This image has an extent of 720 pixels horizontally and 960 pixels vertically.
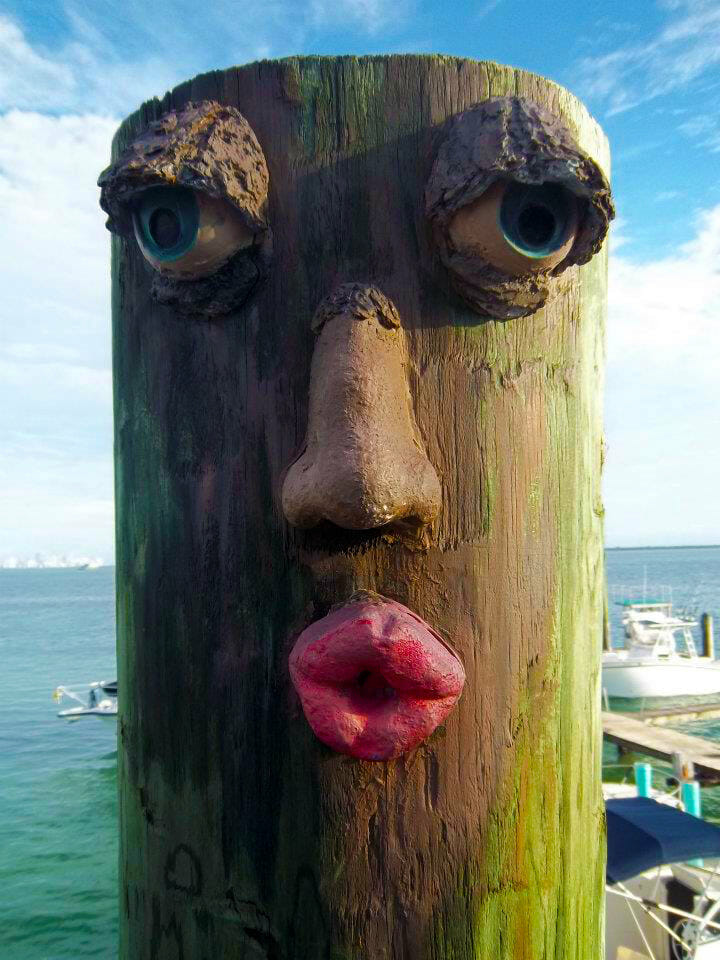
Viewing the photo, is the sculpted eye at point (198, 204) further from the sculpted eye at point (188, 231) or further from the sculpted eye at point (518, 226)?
the sculpted eye at point (518, 226)

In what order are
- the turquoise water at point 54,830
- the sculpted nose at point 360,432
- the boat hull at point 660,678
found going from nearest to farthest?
1. the sculpted nose at point 360,432
2. the turquoise water at point 54,830
3. the boat hull at point 660,678

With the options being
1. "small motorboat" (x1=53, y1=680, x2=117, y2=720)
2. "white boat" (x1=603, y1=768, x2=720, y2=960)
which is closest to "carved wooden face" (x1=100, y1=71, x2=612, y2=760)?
"white boat" (x1=603, y1=768, x2=720, y2=960)

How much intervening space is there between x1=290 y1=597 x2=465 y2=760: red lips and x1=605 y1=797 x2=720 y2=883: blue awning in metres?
5.18

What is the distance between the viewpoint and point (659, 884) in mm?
7059

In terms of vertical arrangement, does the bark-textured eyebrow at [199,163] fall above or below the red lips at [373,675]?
above

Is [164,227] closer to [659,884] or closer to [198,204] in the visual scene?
[198,204]

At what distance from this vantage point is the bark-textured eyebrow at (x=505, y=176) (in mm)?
1135

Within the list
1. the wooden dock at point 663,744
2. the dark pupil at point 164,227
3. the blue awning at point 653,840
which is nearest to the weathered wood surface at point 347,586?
the dark pupil at point 164,227

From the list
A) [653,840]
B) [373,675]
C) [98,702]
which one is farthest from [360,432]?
[98,702]

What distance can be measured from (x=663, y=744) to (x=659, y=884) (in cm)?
544

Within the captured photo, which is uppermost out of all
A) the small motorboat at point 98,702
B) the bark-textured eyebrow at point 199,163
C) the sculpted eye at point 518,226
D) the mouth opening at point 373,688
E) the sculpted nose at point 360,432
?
the bark-textured eyebrow at point 199,163

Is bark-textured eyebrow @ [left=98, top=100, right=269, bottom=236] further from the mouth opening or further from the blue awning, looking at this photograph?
the blue awning

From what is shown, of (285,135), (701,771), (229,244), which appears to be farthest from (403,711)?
(701,771)

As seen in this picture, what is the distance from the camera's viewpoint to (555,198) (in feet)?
3.93
